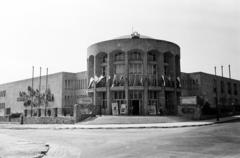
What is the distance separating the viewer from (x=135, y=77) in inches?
1745

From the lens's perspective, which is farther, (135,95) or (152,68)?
(152,68)

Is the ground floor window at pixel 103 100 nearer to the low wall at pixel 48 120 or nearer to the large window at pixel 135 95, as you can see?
the large window at pixel 135 95

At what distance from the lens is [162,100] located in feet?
145

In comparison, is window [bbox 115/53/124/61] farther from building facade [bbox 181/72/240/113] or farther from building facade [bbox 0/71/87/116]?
building facade [bbox 181/72/240/113]

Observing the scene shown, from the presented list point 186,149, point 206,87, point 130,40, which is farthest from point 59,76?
point 186,149

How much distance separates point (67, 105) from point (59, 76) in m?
6.56

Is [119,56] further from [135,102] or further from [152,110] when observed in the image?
[152,110]

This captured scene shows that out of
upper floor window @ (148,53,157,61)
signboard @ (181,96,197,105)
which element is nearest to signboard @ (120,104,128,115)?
signboard @ (181,96,197,105)

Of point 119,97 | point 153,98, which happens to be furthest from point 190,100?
point 119,97

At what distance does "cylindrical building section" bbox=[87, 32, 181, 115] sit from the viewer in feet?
143

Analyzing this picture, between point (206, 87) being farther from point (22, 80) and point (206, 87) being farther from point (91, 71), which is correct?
point (22, 80)

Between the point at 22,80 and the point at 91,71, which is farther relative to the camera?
the point at 22,80

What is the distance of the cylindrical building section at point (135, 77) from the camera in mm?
43531

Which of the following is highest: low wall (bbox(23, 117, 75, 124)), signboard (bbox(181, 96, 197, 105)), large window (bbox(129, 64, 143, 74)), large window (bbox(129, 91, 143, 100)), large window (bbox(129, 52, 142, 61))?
large window (bbox(129, 52, 142, 61))
